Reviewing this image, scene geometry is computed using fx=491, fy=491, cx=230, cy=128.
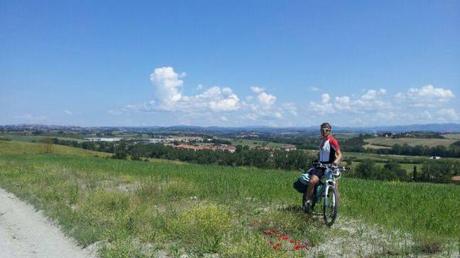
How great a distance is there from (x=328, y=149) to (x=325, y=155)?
162 millimetres

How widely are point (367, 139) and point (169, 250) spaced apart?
100634 millimetres

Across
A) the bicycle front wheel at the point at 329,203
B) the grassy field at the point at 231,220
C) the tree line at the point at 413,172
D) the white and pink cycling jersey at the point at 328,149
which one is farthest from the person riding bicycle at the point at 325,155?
the tree line at the point at 413,172

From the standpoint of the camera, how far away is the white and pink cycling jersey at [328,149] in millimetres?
10461

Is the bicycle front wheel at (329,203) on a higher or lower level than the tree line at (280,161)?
higher

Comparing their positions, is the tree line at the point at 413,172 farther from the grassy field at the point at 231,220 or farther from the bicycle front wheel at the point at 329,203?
the bicycle front wheel at the point at 329,203

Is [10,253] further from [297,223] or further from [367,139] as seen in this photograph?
[367,139]

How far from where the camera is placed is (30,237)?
12062 millimetres

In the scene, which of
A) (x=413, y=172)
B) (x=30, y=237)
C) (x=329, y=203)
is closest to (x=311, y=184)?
(x=329, y=203)

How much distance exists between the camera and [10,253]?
1028cm

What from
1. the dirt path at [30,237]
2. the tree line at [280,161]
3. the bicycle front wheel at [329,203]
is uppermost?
the bicycle front wheel at [329,203]

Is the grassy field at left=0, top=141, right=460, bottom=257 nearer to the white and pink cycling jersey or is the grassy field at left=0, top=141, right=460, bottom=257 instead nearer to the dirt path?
the dirt path

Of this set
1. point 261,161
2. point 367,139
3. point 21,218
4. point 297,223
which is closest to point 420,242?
point 297,223

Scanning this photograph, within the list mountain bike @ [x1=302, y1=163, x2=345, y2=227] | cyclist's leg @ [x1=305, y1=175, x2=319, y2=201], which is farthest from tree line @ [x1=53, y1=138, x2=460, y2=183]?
mountain bike @ [x1=302, y1=163, x2=345, y2=227]

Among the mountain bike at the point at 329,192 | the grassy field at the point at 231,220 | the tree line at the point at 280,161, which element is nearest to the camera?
the grassy field at the point at 231,220
